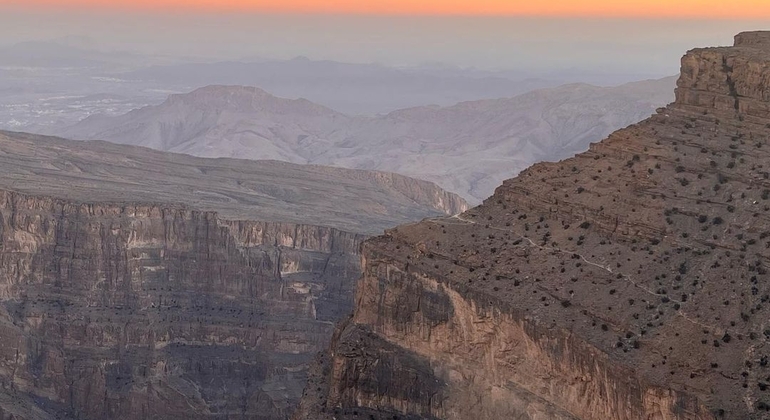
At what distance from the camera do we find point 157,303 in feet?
420

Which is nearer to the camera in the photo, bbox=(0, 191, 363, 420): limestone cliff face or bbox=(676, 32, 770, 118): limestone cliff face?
bbox=(676, 32, 770, 118): limestone cliff face

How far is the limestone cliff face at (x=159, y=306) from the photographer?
12062cm

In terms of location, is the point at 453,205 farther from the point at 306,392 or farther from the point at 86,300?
the point at 306,392

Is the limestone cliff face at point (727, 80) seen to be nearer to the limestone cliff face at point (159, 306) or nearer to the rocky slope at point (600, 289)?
the rocky slope at point (600, 289)

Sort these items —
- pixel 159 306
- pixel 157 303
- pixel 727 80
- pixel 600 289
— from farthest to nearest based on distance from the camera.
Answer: pixel 157 303
pixel 159 306
pixel 727 80
pixel 600 289

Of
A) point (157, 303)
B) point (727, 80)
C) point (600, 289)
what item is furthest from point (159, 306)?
point (600, 289)

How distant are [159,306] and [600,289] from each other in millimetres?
65193

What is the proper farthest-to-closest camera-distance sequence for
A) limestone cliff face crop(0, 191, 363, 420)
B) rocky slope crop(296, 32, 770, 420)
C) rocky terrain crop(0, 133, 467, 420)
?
limestone cliff face crop(0, 191, 363, 420), rocky terrain crop(0, 133, 467, 420), rocky slope crop(296, 32, 770, 420)

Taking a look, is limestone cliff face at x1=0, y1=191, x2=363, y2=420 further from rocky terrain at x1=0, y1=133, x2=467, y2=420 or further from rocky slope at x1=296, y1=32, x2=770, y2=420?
rocky slope at x1=296, y1=32, x2=770, y2=420

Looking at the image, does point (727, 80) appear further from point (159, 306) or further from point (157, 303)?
point (157, 303)

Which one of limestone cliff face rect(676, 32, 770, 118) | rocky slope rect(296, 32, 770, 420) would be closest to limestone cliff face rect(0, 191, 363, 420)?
rocky slope rect(296, 32, 770, 420)

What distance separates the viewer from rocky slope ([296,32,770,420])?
63.0 metres

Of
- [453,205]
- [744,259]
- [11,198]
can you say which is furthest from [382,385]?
[453,205]

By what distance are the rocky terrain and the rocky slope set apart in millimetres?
41512
